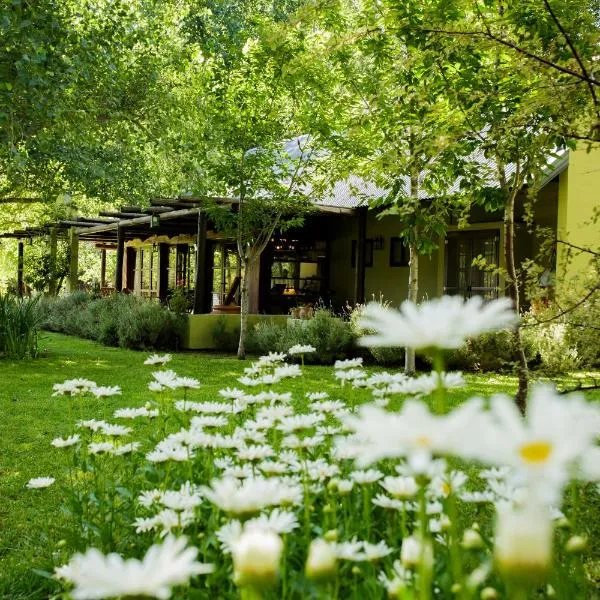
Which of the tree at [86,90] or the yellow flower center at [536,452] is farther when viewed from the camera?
the tree at [86,90]

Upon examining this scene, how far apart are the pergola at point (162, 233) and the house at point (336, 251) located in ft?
0.11

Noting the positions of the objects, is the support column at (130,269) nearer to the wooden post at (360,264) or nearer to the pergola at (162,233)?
the pergola at (162,233)

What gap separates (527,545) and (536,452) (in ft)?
0.27

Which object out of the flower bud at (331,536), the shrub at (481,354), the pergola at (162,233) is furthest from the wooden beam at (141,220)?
the flower bud at (331,536)

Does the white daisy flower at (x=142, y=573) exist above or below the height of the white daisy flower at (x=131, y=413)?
above

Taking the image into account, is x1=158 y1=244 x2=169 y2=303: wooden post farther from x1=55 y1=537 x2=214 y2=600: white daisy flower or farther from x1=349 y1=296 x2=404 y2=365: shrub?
x1=55 y1=537 x2=214 y2=600: white daisy flower

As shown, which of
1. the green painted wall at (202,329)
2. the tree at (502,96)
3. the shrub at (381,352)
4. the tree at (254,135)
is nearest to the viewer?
the tree at (502,96)

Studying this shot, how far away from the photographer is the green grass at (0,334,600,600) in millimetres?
3477

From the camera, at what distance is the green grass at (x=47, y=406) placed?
3477 millimetres

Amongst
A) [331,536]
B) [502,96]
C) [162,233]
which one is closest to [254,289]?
[162,233]

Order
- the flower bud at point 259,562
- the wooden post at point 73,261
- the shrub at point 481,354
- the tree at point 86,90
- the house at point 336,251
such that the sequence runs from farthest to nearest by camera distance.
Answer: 1. the wooden post at point 73,261
2. the house at point 336,251
3. the shrub at point 481,354
4. the tree at point 86,90
5. the flower bud at point 259,562

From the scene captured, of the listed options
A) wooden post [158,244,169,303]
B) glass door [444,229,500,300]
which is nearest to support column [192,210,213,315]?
glass door [444,229,500,300]

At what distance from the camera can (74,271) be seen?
Result: 964 inches

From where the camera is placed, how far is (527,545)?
0.62m
